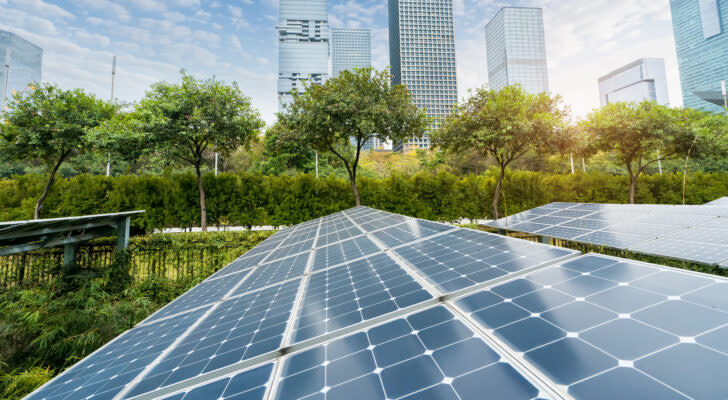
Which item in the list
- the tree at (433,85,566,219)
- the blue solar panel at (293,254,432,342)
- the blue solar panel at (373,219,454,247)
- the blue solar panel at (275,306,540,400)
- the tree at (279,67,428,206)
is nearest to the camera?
the blue solar panel at (275,306,540,400)

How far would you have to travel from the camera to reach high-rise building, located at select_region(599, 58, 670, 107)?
99.9 metres

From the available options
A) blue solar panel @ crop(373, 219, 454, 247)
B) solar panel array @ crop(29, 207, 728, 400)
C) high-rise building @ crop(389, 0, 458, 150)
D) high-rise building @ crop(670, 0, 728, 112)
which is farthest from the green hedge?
high-rise building @ crop(389, 0, 458, 150)

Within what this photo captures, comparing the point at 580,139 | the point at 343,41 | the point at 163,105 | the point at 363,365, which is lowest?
the point at 363,365

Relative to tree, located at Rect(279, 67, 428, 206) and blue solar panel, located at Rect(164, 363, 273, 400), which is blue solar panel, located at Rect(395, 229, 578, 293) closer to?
blue solar panel, located at Rect(164, 363, 273, 400)

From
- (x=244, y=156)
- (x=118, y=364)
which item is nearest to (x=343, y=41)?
(x=244, y=156)

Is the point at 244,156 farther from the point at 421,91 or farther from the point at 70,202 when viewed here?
the point at 421,91

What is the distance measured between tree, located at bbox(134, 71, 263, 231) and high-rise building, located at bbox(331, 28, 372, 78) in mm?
171230

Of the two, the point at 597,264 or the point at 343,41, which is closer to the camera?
the point at 597,264

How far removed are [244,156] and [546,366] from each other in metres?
44.2

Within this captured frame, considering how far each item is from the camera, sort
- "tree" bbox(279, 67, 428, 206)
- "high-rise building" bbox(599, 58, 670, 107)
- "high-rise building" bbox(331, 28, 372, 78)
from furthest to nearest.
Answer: "high-rise building" bbox(331, 28, 372, 78), "high-rise building" bbox(599, 58, 670, 107), "tree" bbox(279, 67, 428, 206)

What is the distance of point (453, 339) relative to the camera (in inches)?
49.2

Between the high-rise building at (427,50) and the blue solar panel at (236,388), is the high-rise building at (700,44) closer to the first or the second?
the high-rise building at (427,50)

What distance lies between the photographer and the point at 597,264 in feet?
5.74

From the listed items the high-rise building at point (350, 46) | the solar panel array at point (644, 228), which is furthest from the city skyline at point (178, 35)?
the high-rise building at point (350, 46)
